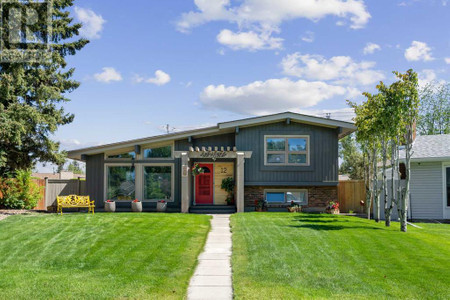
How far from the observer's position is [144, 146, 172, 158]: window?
58.9 ft

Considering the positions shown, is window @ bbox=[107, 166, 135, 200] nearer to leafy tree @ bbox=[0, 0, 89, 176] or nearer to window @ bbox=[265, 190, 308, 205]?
leafy tree @ bbox=[0, 0, 89, 176]

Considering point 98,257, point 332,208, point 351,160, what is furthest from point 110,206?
point 351,160

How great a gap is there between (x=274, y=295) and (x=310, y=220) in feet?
25.3

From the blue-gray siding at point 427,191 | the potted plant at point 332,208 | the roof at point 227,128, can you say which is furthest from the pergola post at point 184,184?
the blue-gray siding at point 427,191

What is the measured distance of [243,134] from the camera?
17391 millimetres

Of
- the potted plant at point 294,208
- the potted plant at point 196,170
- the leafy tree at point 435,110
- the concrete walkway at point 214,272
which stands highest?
the leafy tree at point 435,110

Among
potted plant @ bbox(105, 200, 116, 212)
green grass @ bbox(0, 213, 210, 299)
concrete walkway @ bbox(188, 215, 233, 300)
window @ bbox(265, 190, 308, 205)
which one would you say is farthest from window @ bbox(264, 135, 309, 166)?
concrete walkway @ bbox(188, 215, 233, 300)

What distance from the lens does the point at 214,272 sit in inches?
287

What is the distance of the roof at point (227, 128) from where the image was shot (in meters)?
17.0

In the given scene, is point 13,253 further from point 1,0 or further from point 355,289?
point 1,0

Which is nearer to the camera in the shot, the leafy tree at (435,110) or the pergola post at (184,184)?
the pergola post at (184,184)

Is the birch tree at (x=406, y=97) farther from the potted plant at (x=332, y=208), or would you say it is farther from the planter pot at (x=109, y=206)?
the planter pot at (x=109, y=206)

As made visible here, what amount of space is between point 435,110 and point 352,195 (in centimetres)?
2496

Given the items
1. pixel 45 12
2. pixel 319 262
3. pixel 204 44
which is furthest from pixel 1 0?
pixel 319 262
